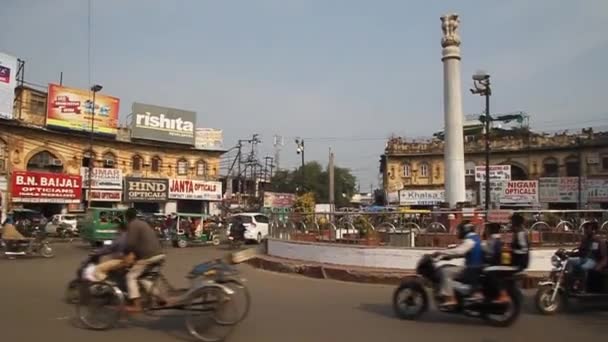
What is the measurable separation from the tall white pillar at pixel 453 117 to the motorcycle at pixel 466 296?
36.2 ft

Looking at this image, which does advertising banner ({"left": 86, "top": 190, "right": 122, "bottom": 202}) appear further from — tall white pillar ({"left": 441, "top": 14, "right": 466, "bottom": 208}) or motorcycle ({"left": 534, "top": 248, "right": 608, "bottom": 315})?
motorcycle ({"left": 534, "top": 248, "right": 608, "bottom": 315})

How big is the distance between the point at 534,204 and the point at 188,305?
133 feet

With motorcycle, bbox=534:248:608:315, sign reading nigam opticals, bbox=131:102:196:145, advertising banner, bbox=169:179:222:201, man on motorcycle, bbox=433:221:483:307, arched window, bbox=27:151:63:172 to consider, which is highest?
sign reading nigam opticals, bbox=131:102:196:145

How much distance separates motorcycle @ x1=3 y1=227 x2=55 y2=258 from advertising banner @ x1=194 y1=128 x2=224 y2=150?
1112 inches

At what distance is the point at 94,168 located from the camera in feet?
130

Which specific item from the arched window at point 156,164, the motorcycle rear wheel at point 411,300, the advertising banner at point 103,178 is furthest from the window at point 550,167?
the motorcycle rear wheel at point 411,300

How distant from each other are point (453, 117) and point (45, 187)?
28.1 metres

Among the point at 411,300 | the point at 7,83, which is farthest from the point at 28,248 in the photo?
the point at 7,83

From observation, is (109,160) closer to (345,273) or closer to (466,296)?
(345,273)

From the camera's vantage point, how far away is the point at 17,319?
25.8 ft

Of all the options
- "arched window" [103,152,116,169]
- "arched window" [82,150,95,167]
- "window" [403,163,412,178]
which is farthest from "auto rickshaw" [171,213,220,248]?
"window" [403,163,412,178]

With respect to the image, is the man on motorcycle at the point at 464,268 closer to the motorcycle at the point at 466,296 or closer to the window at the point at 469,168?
the motorcycle at the point at 466,296

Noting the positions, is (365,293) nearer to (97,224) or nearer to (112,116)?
(97,224)

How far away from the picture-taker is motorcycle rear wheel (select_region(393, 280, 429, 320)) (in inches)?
311
